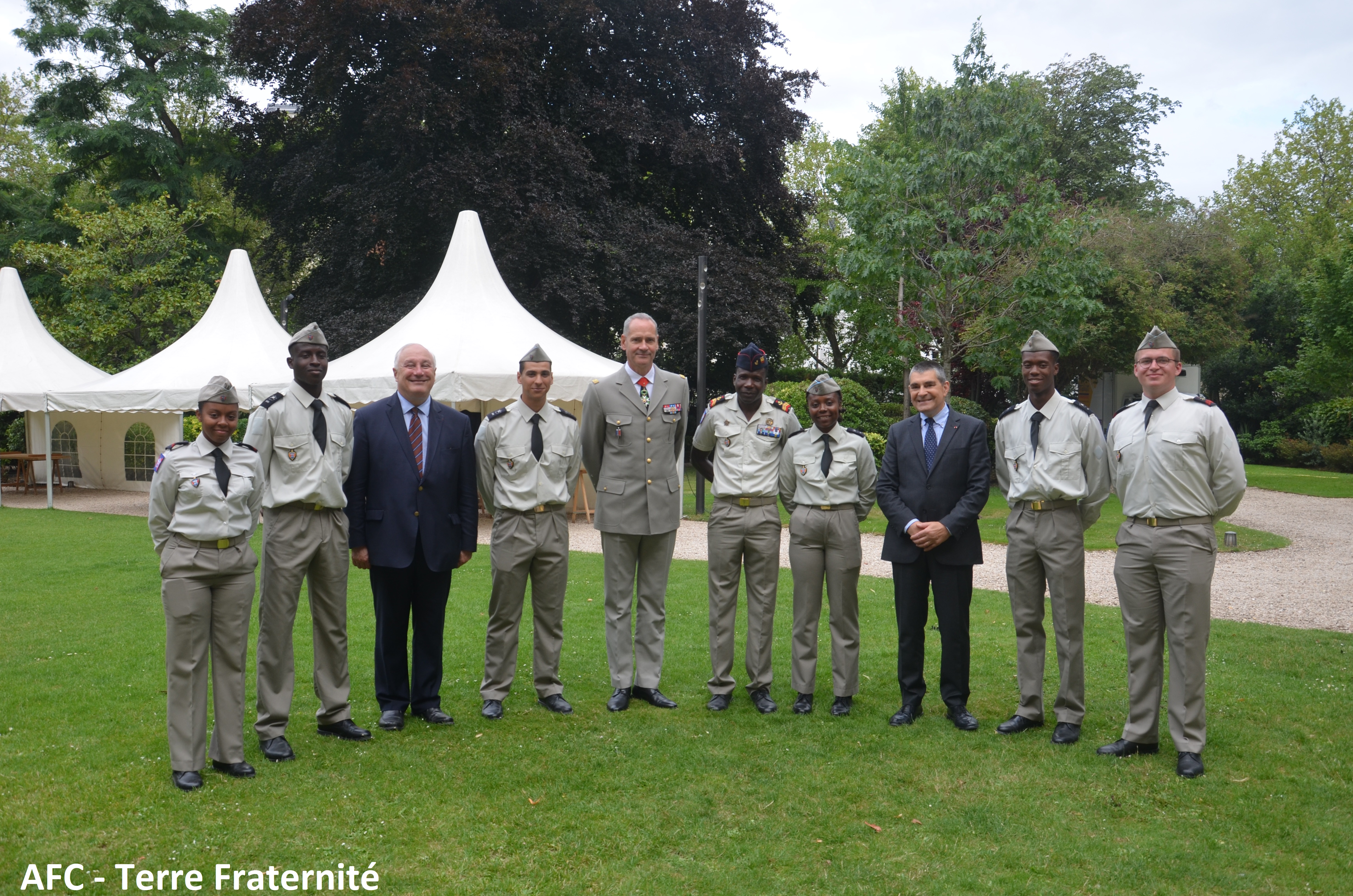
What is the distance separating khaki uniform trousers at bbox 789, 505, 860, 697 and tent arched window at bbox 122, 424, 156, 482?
21577 mm

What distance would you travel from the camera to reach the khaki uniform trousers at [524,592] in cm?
589

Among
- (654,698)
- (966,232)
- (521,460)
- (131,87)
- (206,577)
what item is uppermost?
(131,87)

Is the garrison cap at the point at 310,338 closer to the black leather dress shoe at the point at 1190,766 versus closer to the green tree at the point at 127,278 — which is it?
the black leather dress shoe at the point at 1190,766

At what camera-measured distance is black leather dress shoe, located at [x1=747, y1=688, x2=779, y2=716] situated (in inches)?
238

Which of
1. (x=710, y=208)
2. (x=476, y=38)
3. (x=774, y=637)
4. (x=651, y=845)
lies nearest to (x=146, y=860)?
(x=651, y=845)

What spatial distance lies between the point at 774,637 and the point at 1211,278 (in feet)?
85.0

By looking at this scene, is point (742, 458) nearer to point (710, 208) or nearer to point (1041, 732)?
point (1041, 732)

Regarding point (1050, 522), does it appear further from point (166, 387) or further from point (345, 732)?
point (166, 387)

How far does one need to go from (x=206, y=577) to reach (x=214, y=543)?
0.16m

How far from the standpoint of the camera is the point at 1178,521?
201 inches

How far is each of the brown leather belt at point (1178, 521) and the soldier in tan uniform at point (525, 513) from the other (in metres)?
3.15

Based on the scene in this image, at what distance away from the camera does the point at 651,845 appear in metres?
4.15

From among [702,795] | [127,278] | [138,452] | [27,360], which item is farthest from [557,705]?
[127,278]

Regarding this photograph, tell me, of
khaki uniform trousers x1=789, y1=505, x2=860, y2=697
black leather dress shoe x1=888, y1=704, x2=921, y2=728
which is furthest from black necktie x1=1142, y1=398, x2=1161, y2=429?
black leather dress shoe x1=888, y1=704, x2=921, y2=728
